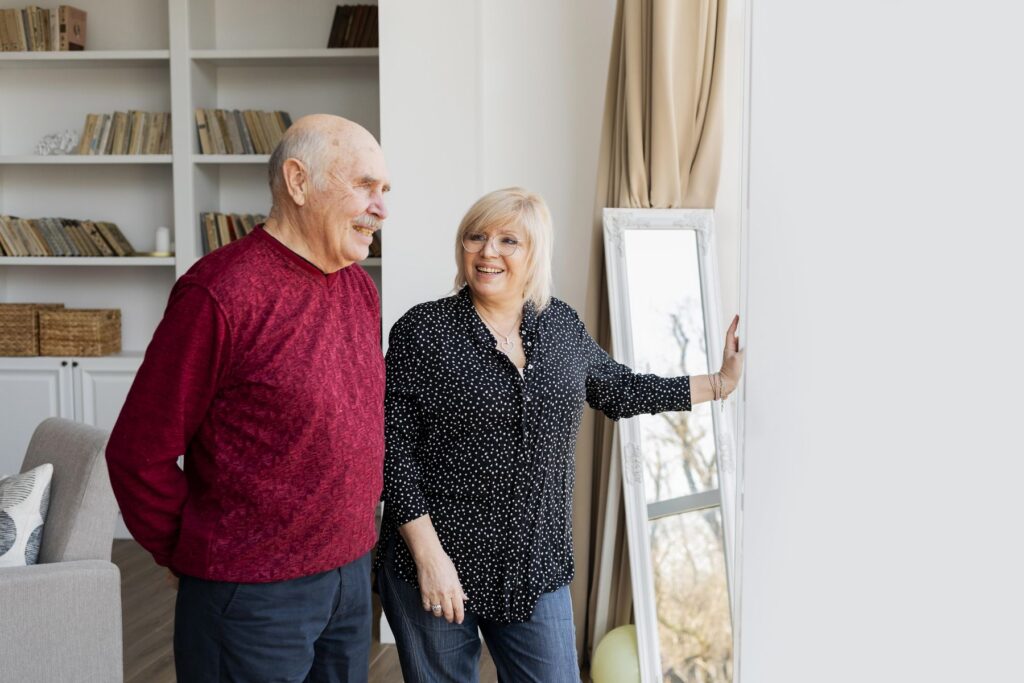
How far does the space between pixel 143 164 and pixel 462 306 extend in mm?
3949

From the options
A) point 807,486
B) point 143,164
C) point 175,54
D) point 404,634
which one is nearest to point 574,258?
point 404,634

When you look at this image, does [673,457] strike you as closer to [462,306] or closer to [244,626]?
[462,306]

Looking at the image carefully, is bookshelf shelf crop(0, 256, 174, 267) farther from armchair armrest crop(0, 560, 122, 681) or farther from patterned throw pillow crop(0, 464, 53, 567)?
armchair armrest crop(0, 560, 122, 681)

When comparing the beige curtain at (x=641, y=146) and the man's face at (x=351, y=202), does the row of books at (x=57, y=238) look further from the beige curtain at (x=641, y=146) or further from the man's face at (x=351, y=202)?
the man's face at (x=351, y=202)

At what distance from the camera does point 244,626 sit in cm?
A: 145

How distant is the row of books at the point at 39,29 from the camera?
4754mm

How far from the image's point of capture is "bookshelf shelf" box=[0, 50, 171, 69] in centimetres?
467

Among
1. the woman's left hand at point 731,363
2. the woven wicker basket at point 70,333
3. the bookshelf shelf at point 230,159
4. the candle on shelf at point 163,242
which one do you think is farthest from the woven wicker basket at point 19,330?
the woman's left hand at point 731,363

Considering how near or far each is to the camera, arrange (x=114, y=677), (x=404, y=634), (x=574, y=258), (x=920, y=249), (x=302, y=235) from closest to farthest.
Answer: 1. (x=920, y=249)
2. (x=302, y=235)
3. (x=404, y=634)
4. (x=114, y=677)
5. (x=574, y=258)

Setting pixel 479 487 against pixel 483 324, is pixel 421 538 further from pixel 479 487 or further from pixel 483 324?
pixel 483 324

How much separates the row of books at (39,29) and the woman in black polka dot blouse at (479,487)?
158 inches

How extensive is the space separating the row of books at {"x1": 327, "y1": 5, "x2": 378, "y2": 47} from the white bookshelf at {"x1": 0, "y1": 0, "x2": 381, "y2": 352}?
0.09m

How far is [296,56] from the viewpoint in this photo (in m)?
4.59

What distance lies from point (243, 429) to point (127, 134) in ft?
13.2
